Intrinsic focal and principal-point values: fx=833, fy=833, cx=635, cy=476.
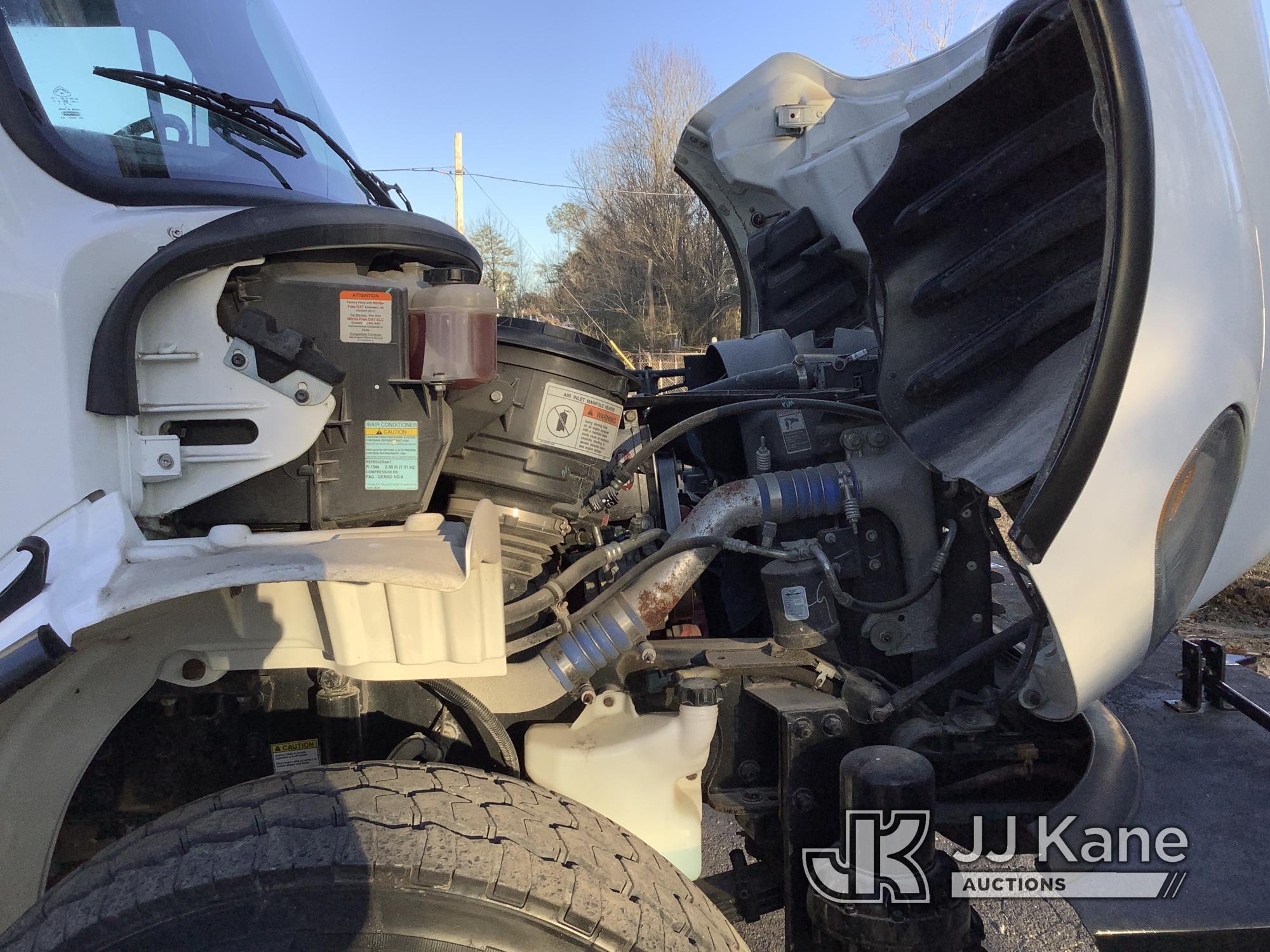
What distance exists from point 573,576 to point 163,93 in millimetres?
1291

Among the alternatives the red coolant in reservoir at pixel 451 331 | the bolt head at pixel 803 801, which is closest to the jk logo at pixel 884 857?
the bolt head at pixel 803 801

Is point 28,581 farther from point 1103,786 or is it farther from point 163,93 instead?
point 1103,786

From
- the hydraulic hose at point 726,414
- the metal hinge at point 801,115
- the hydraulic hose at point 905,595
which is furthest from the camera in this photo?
the metal hinge at point 801,115

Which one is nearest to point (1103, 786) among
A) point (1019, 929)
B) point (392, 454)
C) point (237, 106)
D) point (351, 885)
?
point (1019, 929)

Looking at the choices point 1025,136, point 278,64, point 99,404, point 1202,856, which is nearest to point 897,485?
point 1025,136

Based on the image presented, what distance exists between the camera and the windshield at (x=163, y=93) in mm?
1471

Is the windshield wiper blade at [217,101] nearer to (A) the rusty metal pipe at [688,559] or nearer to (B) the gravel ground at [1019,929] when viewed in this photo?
(A) the rusty metal pipe at [688,559]

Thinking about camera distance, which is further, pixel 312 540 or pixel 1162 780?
pixel 1162 780

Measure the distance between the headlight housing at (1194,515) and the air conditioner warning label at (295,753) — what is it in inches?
65.2

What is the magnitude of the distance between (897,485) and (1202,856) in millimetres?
967

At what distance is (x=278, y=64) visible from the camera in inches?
81.7

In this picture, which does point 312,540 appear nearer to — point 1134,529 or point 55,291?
point 55,291

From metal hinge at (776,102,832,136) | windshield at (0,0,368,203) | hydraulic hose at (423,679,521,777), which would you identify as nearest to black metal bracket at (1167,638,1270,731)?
hydraulic hose at (423,679,521,777)

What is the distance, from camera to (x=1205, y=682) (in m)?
2.22
